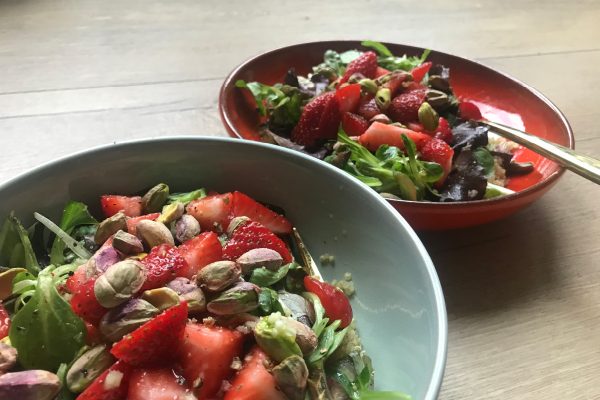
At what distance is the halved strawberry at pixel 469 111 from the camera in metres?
1.14

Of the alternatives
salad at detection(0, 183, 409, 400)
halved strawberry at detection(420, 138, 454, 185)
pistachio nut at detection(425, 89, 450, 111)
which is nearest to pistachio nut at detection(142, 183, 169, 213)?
salad at detection(0, 183, 409, 400)

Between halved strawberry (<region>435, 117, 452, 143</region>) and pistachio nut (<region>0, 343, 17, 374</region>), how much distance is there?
73 cm

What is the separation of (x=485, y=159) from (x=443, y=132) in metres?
0.09

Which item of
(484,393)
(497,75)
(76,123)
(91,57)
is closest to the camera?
(484,393)

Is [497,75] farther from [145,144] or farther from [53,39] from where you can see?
[53,39]

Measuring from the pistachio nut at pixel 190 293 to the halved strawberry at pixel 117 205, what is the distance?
0.16 metres

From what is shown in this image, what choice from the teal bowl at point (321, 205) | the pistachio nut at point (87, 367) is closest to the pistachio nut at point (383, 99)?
the teal bowl at point (321, 205)

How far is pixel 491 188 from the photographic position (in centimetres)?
97

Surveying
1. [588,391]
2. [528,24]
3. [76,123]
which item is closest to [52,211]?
[76,123]

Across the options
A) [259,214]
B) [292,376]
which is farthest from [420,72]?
[292,376]

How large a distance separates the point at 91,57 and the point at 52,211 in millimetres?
729

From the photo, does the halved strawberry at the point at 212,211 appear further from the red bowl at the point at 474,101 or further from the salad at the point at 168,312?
the red bowl at the point at 474,101

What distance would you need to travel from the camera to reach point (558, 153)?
938 mm

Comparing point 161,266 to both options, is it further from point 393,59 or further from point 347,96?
point 393,59
